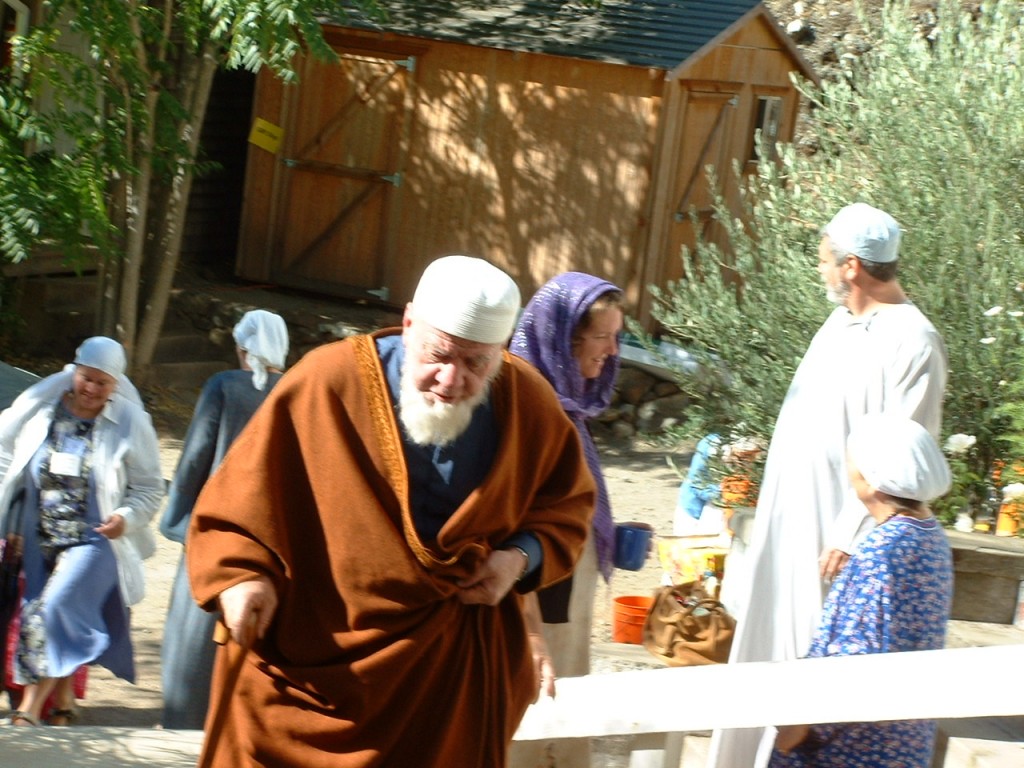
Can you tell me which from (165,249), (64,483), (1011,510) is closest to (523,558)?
(64,483)

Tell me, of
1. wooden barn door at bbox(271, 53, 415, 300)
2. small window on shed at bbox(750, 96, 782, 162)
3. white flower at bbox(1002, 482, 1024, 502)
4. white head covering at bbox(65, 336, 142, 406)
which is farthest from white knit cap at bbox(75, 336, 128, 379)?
small window on shed at bbox(750, 96, 782, 162)

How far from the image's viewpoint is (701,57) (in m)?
11.5

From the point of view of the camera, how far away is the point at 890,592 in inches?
127

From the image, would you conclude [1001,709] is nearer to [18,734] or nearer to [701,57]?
[18,734]

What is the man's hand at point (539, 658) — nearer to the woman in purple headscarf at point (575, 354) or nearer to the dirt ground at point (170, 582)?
the woman in purple headscarf at point (575, 354)

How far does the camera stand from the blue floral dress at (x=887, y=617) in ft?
10.6

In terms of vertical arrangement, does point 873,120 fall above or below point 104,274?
above

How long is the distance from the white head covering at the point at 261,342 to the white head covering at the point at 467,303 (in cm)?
202

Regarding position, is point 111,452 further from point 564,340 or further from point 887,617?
point 887,617

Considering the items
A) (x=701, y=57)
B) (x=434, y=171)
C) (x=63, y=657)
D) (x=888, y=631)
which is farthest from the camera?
(x=434, y=171)

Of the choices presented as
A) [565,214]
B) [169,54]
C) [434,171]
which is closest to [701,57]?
[565,214]

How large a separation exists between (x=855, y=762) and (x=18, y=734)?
237 centimetres

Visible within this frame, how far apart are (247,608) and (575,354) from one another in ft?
4.78

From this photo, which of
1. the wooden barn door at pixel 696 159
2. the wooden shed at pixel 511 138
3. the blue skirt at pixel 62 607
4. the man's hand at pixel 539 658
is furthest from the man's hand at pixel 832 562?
the wooden barn door at pixel 696 159
